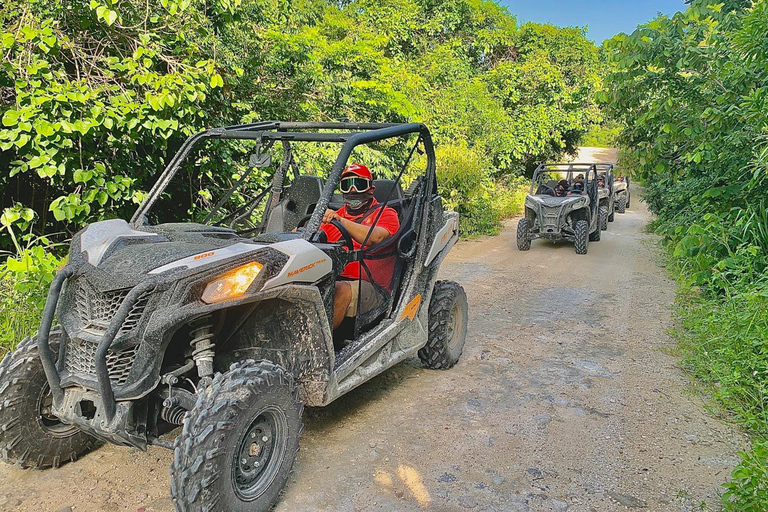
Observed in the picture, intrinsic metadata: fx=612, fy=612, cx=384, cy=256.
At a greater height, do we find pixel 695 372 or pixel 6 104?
pixel 6 104

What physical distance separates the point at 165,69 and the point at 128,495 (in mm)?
3871

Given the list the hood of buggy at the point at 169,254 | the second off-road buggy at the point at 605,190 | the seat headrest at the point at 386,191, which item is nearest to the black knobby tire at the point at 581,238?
the second off-road buggy at the point at 605,190

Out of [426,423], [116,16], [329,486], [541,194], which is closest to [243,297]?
[329,486]

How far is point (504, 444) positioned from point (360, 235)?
5.14 feet

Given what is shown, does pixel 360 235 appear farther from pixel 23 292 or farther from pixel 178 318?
pixel 23 292

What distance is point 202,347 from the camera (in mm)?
2861

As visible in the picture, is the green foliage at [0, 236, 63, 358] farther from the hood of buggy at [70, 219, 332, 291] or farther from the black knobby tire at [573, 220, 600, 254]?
the black knobby tire at [573, 220, 600, 254]

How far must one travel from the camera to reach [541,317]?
6723 mm

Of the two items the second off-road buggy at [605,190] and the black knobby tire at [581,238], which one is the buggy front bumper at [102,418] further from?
the second off-road buggy at [605,190]

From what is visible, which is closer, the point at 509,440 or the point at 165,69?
the point at 509,440

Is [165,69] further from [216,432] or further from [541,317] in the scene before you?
[541,317]

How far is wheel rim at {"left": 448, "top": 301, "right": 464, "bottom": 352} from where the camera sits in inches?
200

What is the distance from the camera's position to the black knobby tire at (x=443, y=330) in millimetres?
4867

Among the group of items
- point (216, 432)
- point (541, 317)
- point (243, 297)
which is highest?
point (243, 297)
